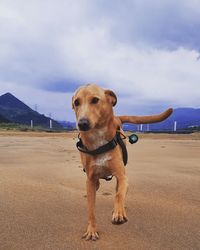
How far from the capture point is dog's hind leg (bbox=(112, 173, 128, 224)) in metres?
3.44

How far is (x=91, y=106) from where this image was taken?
3816 mm

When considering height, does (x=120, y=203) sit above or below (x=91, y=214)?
above

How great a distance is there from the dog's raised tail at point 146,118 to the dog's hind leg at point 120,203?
2.61 feet

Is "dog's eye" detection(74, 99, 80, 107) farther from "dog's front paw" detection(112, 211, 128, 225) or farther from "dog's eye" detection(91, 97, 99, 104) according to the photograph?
"dog's front paw" detection(112, 211, 128, 225)

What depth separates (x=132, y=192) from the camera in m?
5.62

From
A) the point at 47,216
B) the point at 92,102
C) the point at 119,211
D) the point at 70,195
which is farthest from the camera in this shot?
the point at 70,195

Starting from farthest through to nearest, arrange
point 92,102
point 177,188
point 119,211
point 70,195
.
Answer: point 177,188, point 70,195, point 92,102, point 119,211

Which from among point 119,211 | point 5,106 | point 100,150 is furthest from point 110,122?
point 5,106

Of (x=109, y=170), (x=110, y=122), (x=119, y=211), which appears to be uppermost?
(x=110, y=122)

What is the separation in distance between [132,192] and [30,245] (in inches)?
89.2

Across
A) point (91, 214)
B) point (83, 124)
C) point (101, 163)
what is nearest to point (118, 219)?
point (91, 214)

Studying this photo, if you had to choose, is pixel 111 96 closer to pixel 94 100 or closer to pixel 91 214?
pixel 94 100

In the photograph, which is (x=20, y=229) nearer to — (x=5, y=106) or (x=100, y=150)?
(x=100, y=150)

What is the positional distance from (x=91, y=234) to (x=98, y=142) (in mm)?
879
